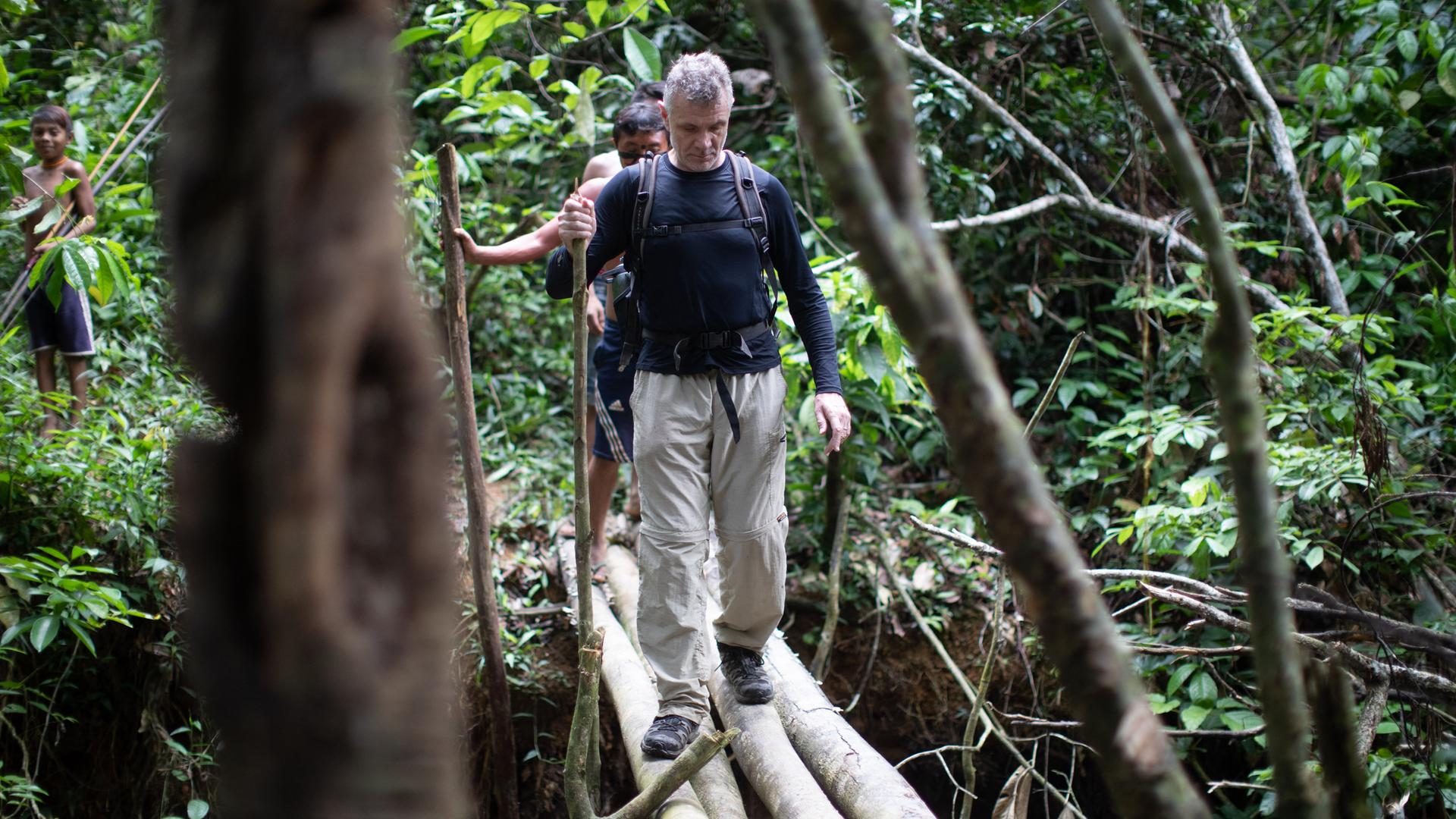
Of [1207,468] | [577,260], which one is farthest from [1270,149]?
[577,260]

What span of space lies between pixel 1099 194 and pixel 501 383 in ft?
12.9

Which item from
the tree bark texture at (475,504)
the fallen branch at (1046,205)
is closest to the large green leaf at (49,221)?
the tree bark texture at (475,504)

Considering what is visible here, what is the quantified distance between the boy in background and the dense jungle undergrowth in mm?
104

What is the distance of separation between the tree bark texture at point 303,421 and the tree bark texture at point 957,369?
1.21 ft

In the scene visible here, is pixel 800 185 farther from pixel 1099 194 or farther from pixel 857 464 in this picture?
pixel 857 464

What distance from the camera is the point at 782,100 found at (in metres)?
7.10

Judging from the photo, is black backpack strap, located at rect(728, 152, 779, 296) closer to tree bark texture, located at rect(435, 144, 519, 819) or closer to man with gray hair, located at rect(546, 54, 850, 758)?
man with gray hair, located at rect(546, 54, 850, 758)

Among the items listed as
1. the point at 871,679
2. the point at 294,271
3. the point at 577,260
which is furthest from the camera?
the point at 871,679

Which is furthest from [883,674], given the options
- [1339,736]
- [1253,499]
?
[1253,499]

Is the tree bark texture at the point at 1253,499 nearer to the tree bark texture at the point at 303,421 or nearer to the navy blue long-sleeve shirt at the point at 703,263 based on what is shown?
the tree bark texture at the point at 303,421

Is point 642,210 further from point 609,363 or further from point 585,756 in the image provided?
point 585,756

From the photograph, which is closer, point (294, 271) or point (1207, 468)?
point (294, 271)

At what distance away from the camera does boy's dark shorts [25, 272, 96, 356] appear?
486 cm

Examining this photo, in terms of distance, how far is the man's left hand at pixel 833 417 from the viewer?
3061mm
